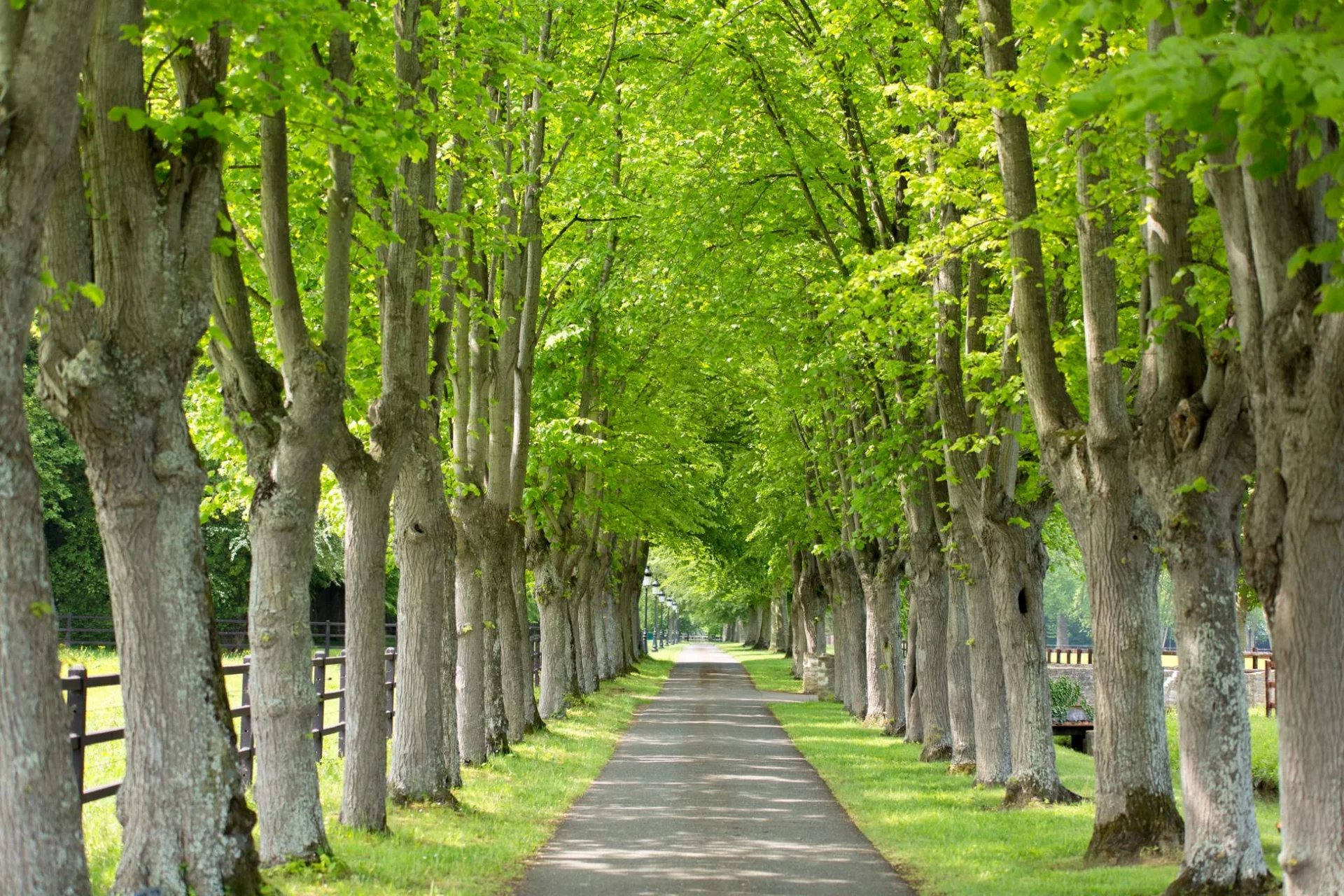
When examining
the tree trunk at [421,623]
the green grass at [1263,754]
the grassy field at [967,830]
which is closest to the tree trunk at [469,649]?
the tree trunk at [421,623]

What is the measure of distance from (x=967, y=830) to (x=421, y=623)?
18.9ft

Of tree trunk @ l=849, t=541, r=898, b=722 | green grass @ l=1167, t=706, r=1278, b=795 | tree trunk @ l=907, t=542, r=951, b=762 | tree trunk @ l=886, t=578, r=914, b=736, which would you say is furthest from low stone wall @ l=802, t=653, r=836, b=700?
tree trunk @ l=907, t=542, r=951, b=762

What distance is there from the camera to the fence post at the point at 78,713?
9.70 metres

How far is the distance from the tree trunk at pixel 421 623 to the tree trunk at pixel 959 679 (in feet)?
25.4

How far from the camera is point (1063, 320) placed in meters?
14.7

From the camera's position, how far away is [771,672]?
55.5 m

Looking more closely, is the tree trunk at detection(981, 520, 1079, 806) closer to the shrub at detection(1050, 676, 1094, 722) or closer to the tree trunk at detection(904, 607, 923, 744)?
the tree trunk at detection(904, 607, 923, 744)

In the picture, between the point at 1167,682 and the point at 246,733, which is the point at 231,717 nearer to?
the point at 246,733

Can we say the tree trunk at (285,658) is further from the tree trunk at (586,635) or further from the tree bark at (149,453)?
the tree trunk at (586,635)

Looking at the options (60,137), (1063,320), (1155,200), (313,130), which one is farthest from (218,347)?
(1063,320)

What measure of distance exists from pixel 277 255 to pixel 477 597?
9014mm

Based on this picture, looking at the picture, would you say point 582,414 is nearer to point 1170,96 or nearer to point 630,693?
point 630,693

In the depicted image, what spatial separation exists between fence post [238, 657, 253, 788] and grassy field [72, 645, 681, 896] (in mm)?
812

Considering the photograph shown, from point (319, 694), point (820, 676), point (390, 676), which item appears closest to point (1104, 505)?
point (319, 694)
